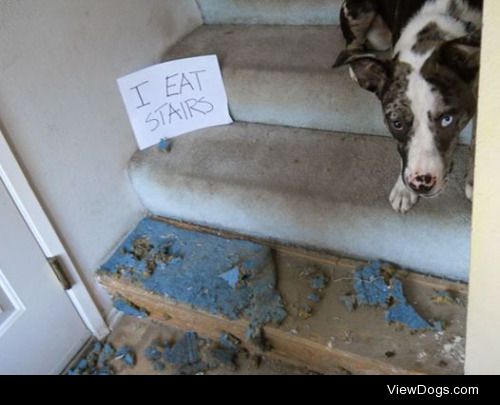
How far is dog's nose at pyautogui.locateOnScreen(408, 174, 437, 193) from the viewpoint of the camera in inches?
45.5

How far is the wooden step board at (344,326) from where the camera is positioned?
4.05 ft

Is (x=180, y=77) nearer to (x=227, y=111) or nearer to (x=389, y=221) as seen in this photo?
(x=227, y=111)

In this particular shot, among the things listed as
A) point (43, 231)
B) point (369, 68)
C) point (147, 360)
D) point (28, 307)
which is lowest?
point (147, 360)

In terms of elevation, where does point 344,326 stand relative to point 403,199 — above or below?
below

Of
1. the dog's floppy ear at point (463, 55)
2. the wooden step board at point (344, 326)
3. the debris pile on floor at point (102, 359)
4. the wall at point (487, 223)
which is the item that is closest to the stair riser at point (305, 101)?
the dog's floppy ear at point (463, 55)

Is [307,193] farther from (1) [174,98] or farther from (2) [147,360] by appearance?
(2) [147,360]

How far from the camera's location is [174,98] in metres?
1.69

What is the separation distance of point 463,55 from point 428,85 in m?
0.09

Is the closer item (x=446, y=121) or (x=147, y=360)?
(x=446, y=121)

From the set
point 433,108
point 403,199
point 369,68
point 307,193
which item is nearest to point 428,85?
point 433,108

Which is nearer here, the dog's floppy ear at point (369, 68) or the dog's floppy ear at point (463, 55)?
the dog's floppy ear at point (463, 55)

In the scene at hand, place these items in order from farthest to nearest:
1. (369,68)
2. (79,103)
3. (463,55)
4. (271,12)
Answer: (271,12) < (79,103) < (369,68) < (463,55)

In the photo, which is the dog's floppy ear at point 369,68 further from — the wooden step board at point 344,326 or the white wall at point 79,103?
the white wall at point 79,103

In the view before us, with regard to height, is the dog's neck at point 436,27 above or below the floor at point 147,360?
above
